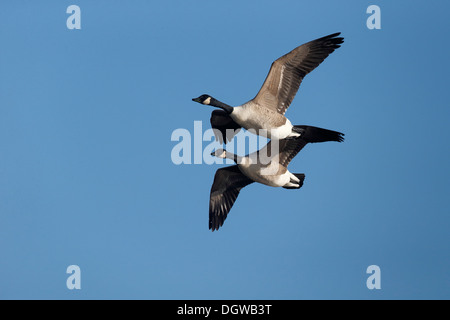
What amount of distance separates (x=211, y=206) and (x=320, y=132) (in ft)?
7.79

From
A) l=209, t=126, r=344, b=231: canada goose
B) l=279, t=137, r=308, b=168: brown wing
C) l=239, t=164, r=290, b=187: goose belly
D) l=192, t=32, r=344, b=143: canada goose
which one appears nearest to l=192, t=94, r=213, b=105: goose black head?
l=192, t=32, r=344, b=143: canada goose

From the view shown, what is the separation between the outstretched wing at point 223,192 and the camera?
48.8 feet

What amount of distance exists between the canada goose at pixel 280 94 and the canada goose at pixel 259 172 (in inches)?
18.2

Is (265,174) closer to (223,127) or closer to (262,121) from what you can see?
(262,121)

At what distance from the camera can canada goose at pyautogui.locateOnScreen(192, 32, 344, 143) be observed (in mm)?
13828

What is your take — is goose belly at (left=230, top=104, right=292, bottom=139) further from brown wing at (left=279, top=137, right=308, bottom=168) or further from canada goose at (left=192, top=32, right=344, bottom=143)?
brown wing at (left=279, top=137, right=308, bottom=168)

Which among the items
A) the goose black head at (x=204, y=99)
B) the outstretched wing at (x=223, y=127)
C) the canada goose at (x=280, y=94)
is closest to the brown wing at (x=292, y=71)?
the canada goose at (x=280, y=94)

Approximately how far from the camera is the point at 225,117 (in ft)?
50.2

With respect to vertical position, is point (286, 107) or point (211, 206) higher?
point (286, 107)

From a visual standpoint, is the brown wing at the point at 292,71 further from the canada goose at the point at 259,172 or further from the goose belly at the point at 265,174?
the goose belly at the point at 265,174
